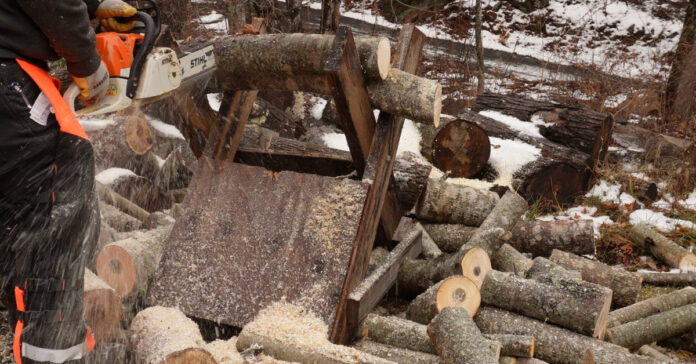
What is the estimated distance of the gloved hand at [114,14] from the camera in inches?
116

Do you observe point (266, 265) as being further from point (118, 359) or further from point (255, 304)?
point (118, 359)

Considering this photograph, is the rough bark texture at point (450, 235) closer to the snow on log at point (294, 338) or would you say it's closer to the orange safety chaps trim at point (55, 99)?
the snow on log at point (294, 338)

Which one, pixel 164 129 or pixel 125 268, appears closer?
pixel 125 268

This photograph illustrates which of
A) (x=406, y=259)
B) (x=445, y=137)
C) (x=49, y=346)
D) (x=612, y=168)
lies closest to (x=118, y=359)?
(x=49, y=346)

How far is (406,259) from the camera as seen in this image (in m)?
4.06

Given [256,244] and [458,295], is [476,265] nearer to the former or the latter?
[458,295]

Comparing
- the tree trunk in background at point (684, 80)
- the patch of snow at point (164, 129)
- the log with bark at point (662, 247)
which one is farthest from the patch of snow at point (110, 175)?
the tree trunk in background at point (684, 80)

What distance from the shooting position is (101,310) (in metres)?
2.89

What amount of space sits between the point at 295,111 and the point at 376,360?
15.2 feet

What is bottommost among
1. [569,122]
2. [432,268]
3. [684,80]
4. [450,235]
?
[450,235]

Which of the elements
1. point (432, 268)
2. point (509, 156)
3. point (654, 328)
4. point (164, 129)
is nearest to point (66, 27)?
point (432, 268)

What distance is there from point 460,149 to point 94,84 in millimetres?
Answer: 4118

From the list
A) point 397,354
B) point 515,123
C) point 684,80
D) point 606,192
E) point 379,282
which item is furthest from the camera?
point 684,80

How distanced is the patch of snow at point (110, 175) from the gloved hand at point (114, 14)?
1.64 meters
